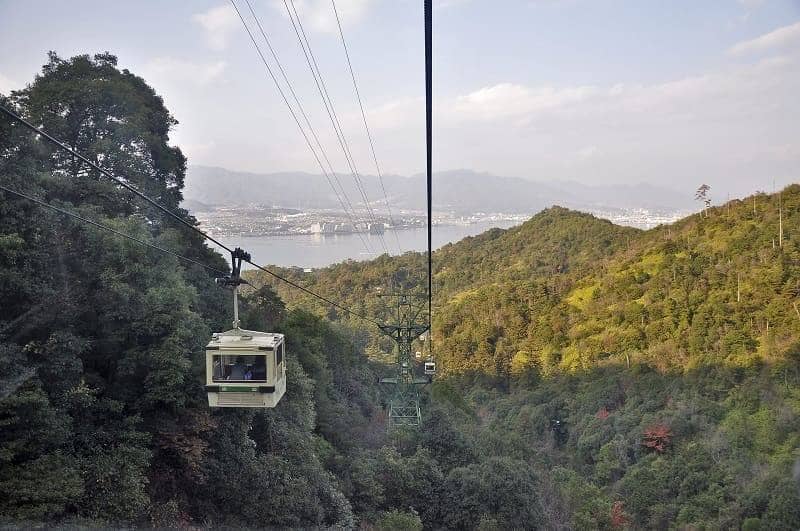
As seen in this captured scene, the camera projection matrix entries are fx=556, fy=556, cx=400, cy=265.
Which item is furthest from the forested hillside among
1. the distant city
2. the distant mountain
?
the distant mountain

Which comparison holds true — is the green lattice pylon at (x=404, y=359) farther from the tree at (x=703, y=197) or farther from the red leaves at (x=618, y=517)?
the tree at (x=703, y=197)

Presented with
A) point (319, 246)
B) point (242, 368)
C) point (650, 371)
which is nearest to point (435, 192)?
point (319, 246)

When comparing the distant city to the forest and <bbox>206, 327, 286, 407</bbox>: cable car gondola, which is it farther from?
<bbox>206, 327, 286, 407</bbox>: cable car gondola

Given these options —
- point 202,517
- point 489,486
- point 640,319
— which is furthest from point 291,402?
point 640,319

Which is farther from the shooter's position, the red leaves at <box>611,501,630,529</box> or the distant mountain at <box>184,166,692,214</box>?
the distant mountain at <box>184,166,692,214</box>

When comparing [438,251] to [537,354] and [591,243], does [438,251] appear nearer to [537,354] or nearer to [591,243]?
[591,243]
